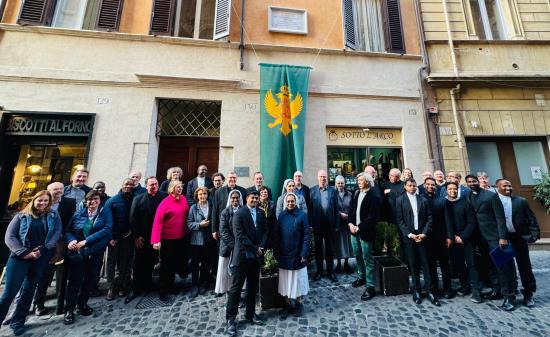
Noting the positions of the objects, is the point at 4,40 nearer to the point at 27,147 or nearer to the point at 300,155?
the point at 27,147

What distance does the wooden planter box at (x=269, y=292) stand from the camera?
11.2 ft

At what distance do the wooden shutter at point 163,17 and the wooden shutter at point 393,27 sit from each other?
6521 mm

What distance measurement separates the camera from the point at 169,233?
3.81 m

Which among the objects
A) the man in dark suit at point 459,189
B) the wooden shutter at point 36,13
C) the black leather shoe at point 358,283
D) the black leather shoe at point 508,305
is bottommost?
the black leather shoe at point 508,305

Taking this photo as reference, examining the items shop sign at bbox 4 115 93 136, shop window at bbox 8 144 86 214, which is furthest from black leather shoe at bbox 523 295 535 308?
shop sign at bbox 4 115 93 136

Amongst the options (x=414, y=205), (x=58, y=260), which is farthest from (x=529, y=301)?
(x=58, y=260)

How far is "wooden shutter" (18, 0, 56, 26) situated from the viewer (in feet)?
19.3

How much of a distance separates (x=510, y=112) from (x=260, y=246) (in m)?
8.49

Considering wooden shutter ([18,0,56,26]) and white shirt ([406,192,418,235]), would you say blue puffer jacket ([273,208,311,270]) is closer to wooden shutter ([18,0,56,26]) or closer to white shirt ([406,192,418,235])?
white shirt ([406,192,418,235])

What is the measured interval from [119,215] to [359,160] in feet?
19.1

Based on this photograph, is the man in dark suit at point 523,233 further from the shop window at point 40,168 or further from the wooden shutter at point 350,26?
the shop window at point 40,168

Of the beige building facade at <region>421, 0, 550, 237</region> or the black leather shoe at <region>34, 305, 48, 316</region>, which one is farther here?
the beige building facade at <region>421, 0, 550, 237</region>

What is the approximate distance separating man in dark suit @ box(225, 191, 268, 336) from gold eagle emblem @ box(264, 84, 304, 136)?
3.25 metres

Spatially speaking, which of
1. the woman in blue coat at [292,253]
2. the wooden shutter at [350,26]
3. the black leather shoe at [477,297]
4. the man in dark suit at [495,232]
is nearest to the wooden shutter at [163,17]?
the wooden shutter at [350,26]
